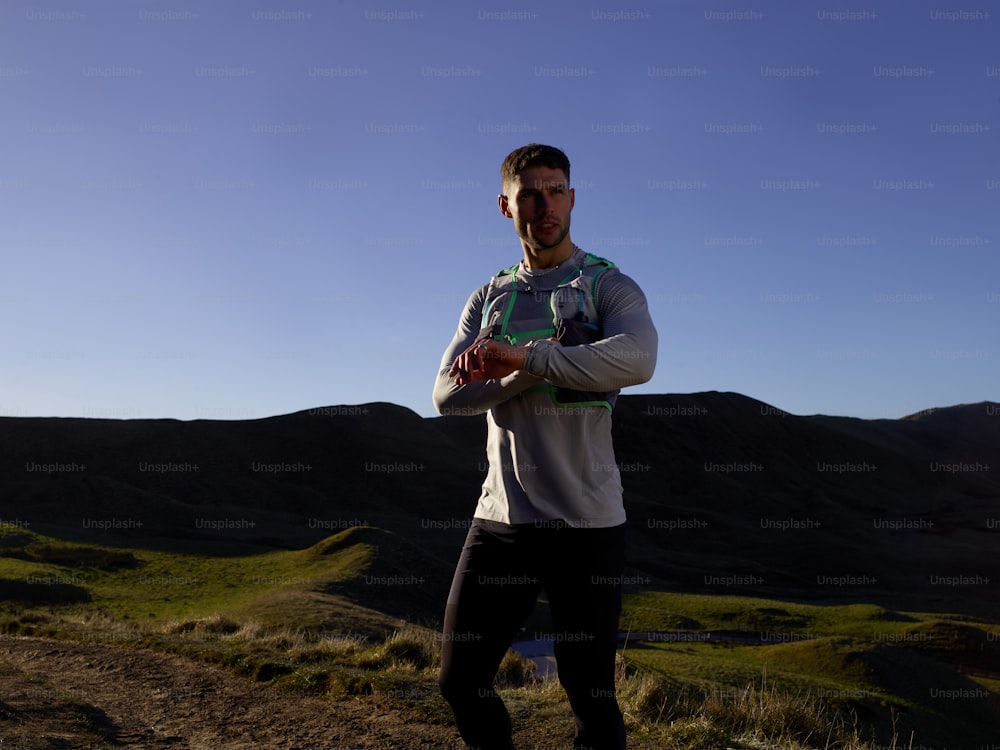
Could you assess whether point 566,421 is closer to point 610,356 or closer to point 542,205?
point 610,356

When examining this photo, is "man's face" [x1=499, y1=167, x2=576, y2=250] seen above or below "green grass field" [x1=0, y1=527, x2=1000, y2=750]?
above

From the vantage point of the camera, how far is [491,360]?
9.88 feet

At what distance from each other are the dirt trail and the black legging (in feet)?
9.84

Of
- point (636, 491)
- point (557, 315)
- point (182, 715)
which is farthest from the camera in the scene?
point (636, 491)

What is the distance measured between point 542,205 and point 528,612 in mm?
1573

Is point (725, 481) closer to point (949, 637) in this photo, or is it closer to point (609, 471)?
point (949, 637)

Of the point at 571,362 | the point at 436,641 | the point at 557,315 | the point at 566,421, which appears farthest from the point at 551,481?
the point at 436,641

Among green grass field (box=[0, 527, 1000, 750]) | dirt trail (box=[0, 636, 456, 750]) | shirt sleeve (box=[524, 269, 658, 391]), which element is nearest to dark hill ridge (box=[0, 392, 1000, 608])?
green grass field (box=[0, 527, 1000, 750])

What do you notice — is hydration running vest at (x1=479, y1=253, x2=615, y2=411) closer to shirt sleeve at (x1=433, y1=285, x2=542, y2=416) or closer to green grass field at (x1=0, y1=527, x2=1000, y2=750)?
shirt sleeve at (x1=433, y1=285, x2=542, y2=416)

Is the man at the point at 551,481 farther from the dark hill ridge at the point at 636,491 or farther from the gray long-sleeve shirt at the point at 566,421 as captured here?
the dark hill ridge at the point at 636,491

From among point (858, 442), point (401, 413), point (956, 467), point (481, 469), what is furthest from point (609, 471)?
point (956, 467)

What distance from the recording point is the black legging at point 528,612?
9.89ft

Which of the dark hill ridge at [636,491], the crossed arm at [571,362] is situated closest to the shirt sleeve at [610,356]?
the crossed arm at [571,362]

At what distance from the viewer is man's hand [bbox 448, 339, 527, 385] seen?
295cm
